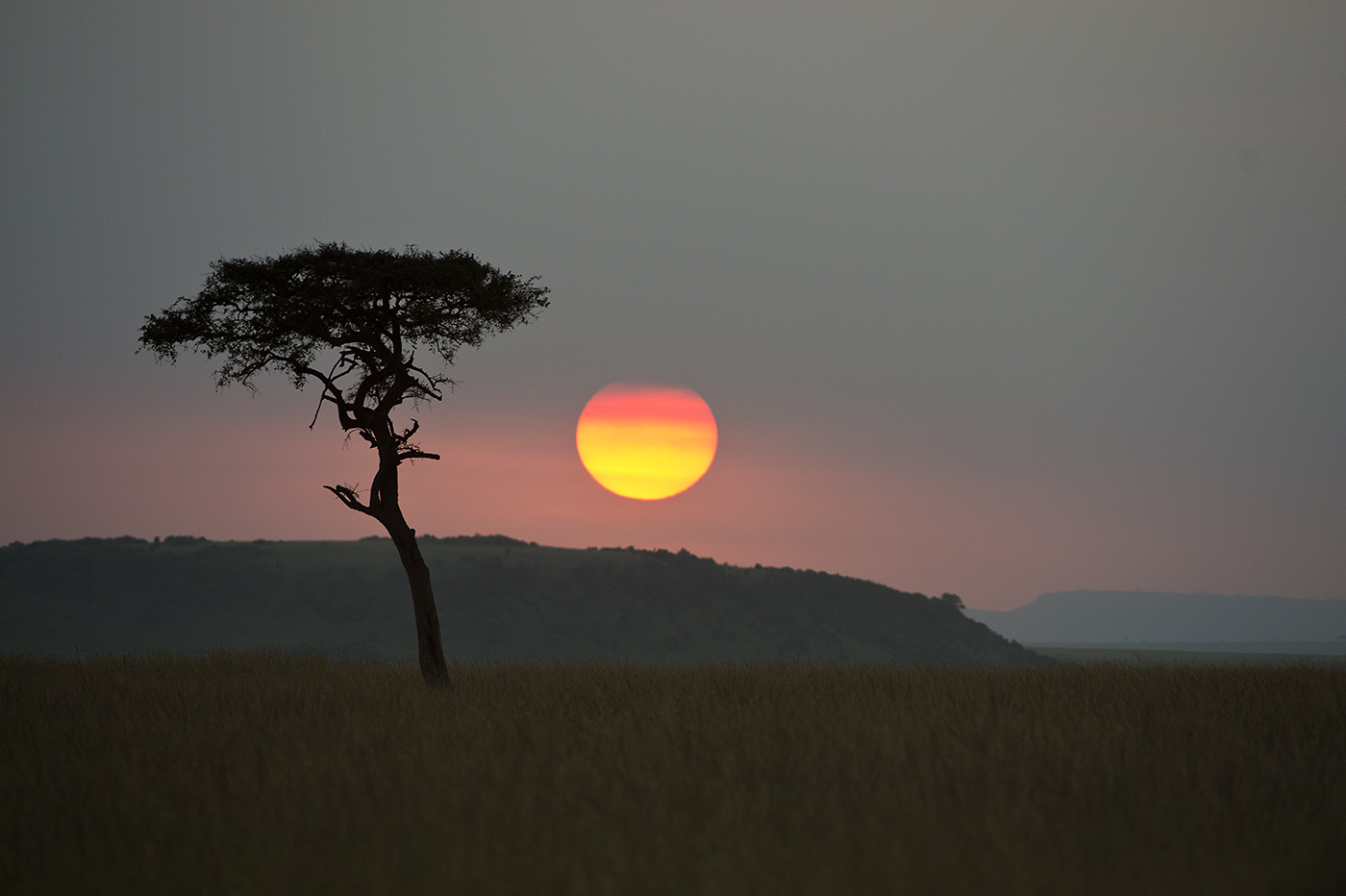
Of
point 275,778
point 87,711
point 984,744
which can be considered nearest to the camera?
point 275,778

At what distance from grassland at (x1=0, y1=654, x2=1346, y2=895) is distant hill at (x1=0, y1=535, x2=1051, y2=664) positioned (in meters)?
76.0

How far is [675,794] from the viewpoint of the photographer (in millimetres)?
8812

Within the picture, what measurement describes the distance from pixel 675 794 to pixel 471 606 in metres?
95.9

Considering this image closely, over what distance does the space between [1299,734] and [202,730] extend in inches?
512

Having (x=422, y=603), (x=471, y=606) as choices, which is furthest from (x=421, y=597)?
(x=471, y=606)

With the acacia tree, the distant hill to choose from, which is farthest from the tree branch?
the distant hill

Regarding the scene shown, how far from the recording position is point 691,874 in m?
6.83

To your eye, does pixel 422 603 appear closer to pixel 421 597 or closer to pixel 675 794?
pixel 421 597

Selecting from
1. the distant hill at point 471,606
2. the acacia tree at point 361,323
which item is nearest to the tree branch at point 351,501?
the acacia tree at point 361,323

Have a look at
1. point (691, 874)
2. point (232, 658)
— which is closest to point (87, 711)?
point (232, 658)

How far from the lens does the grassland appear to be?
6918 mm

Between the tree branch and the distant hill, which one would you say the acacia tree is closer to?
the tree branch

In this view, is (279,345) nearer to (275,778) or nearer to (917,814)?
(275,778)

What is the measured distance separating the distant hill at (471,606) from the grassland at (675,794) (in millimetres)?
76005
